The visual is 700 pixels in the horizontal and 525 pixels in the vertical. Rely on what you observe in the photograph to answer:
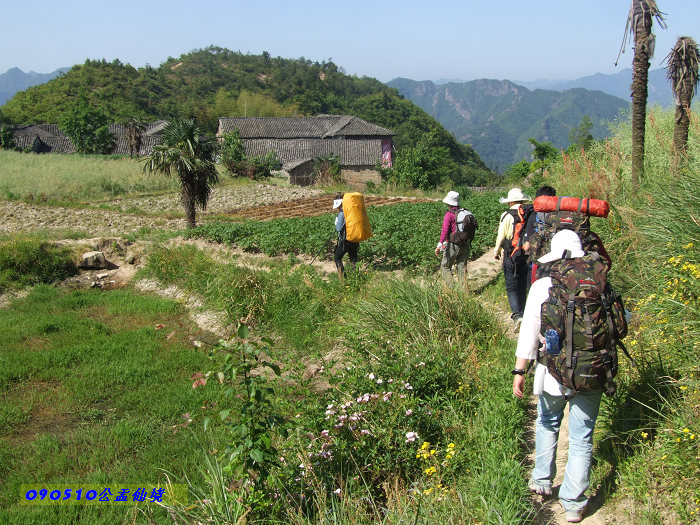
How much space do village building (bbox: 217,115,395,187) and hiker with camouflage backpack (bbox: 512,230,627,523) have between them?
116 feet

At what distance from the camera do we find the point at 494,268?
30.2 feet

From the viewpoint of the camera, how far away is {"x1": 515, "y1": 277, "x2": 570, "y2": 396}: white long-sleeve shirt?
3.14 m

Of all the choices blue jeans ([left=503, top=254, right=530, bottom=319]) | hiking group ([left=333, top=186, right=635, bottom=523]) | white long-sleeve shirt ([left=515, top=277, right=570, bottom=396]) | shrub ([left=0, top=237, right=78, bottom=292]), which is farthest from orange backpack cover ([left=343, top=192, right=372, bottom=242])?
shrub ([left=0, top=237, right=78, bottom=292])

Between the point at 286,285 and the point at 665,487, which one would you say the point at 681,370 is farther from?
the point at 286,285

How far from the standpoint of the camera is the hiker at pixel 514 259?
6.01m

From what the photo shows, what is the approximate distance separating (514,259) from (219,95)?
295 feet

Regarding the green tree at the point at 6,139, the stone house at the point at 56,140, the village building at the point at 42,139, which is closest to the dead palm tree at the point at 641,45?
the stone house at the point at 56,140

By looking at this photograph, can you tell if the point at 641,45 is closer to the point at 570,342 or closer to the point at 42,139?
the point at 570,342

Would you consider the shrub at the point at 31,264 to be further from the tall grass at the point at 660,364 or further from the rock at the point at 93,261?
the tall grass at the point at 660,364

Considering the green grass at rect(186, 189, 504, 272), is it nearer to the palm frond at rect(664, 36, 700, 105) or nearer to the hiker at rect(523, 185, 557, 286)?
the hiker at rect(523, 185, 557, 286)

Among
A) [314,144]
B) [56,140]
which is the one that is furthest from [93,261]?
[56,140]

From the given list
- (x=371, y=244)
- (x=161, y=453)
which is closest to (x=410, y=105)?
(x=371, y=244)

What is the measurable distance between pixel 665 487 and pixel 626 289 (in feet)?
10.4

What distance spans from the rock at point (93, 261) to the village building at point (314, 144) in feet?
83.1
